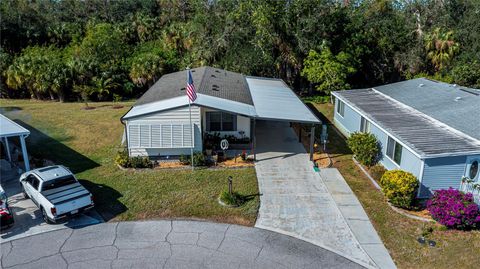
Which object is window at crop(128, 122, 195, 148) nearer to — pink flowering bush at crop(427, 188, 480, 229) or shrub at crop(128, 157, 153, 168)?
shrub at crop(128, 157, 153, 168)

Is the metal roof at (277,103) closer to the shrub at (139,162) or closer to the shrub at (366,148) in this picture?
the shrub at (366,148)

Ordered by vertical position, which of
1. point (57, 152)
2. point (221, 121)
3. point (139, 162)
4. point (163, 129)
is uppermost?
point (163, 129)

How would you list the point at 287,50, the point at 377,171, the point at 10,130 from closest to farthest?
the point at 10,130 < the point at 377,171 < the point at 287,50

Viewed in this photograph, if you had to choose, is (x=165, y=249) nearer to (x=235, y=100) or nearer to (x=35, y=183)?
(x=35, y=183)

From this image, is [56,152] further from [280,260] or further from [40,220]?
[280,260]

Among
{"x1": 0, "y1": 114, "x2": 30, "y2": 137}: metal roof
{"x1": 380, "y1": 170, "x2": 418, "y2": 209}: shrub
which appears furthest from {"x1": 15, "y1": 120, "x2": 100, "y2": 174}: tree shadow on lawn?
{"x1": 380, "y1": 170, "x2": 418, "y2": 209}: shrub

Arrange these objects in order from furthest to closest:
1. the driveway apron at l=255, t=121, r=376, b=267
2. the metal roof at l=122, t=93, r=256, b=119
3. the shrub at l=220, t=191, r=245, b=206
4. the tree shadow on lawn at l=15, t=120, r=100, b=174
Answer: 1. the tree shadow on lawn at l=15, t=120, r=100, b=174
2. the metal roof at l=122, t=93, r=256, b=119
3. the shrub at l=220, t=191, r=245, b=206
4. the driveway apron at l=255, t=121, r=376, b=267

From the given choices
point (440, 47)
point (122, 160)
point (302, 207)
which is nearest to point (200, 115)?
point (122, 160)

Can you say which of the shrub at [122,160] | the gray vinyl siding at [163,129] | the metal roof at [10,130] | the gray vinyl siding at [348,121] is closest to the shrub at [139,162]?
the shrub at [122,160]
